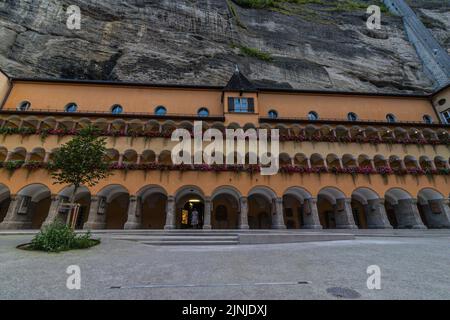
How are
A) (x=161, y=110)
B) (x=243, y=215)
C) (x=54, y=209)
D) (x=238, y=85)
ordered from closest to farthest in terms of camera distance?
(x=54, y=209), (x=243, y=215), (x=238, y=85), (x=161, y=110)

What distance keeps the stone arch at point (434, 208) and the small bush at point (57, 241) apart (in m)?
28.8

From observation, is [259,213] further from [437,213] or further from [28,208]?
[28,208]

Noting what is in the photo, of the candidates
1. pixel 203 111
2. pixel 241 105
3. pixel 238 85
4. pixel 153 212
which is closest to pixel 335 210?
pixel 241 105

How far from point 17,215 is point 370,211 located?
33.2 metres

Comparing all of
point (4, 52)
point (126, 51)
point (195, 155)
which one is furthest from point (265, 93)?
point (4, 52)

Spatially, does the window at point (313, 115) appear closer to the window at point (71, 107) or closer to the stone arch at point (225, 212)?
the stone arch at point (225, 212)

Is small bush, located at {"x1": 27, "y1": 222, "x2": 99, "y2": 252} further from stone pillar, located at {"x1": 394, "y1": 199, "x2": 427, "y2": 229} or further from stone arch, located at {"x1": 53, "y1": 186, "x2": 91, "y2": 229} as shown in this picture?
stone pillar, located at {"x1": 394, "y1": 199, "x2": 427, "y2": 229}

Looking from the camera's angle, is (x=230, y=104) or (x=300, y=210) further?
(x=300, y=210)

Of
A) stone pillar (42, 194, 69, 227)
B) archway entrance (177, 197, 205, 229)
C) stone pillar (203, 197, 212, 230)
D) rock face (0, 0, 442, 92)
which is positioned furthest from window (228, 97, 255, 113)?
stone pillar (42, 194, 69, 227)

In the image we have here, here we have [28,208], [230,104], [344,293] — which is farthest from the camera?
[230,104]

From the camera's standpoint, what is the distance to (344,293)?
4.14 metres

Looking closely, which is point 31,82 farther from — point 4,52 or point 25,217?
point 25,217

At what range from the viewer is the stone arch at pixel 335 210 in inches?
789
